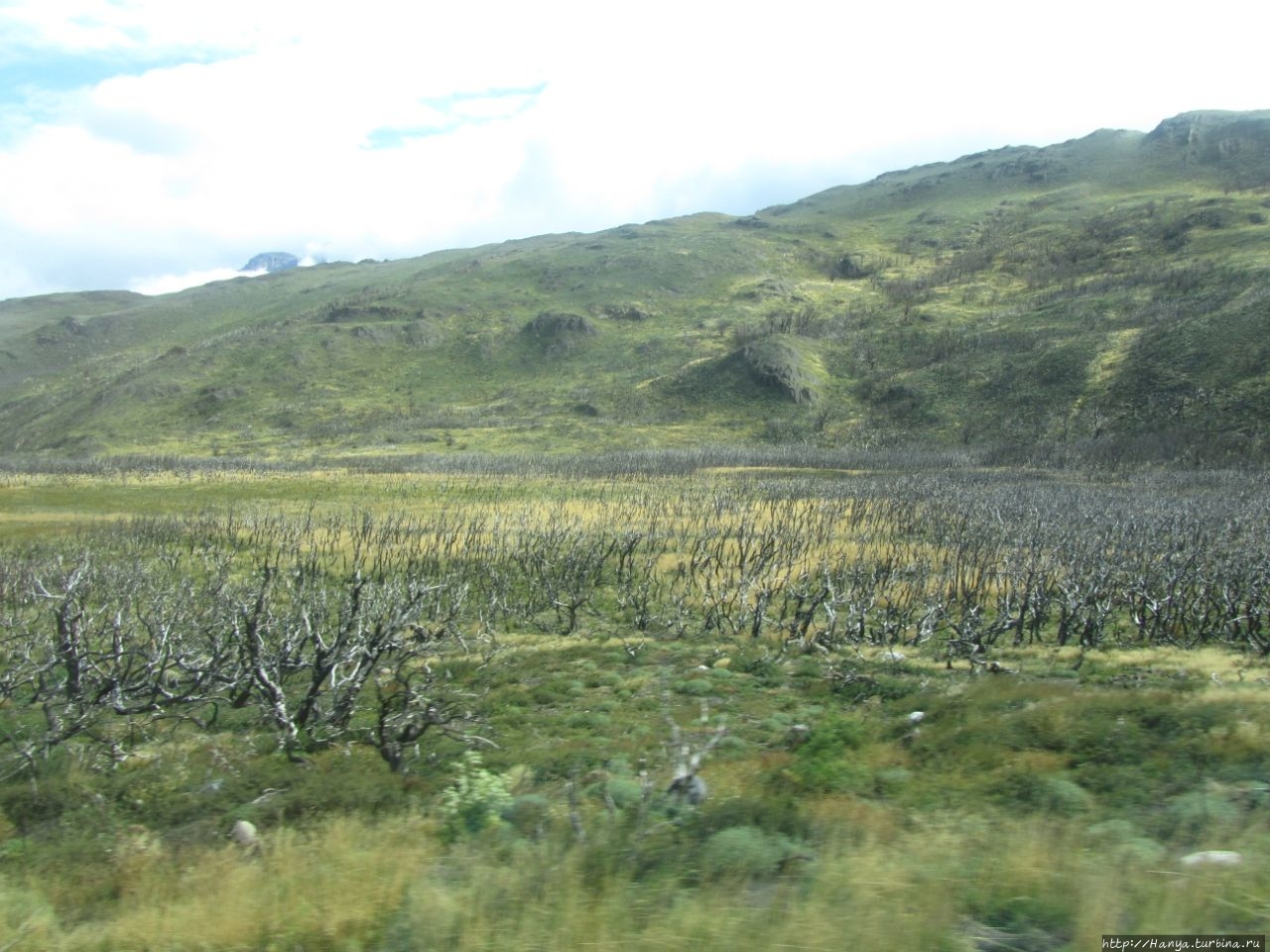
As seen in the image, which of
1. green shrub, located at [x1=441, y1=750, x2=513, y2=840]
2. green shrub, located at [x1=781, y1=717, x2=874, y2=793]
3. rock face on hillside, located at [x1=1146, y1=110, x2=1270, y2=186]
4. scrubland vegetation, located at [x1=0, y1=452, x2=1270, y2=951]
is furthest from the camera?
rock face on hillside, located at [x1=1146, y1=110, x2=1270, y2=186]

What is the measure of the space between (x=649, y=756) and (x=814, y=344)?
322 feet

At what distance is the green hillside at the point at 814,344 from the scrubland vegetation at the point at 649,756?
45709mm

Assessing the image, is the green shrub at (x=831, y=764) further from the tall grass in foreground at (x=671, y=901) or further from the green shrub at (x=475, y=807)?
the green shrub at (x=475, y=807)

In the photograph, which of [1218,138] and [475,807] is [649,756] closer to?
[475,807]

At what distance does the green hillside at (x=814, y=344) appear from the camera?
6762 centimetres

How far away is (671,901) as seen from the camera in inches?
156

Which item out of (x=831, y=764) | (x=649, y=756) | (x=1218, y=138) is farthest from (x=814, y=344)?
(x=1218, y=138)

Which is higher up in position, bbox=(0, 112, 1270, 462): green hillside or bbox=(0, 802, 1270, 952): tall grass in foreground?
bbox=(0, 112, 1270, 462): green hillside

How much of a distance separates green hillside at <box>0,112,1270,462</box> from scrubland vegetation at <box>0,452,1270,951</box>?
1800 inches

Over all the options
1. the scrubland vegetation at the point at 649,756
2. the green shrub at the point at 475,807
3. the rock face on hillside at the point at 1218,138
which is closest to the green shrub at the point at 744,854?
the scrubland vegetation at the point at 649,756

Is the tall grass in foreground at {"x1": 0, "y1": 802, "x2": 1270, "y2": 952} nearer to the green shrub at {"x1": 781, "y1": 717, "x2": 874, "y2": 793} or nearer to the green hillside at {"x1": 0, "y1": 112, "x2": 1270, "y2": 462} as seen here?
the green shrub at {"x1": 781, "y1": 717, "x2": 874, "y2": 793}

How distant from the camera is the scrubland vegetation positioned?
3885 millimetres

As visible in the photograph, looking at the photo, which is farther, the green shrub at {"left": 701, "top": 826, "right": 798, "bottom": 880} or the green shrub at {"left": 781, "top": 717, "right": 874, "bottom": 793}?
the green shrub at {"left": 781, "top": 717, "right": 874, "bottom": 793}

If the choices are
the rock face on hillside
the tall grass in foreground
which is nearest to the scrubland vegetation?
the tall grass in foreground
